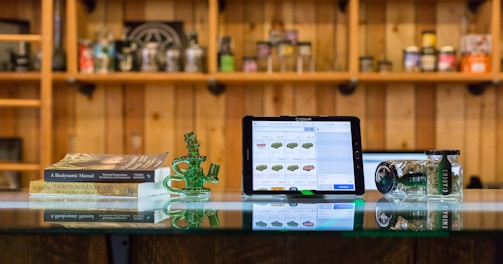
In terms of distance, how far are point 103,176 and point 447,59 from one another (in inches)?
80.3

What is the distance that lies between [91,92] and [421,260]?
8.07ft

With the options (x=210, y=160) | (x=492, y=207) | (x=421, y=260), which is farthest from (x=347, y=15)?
(x=421, y=260)

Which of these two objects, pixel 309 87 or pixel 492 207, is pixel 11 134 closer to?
pixel 309 87

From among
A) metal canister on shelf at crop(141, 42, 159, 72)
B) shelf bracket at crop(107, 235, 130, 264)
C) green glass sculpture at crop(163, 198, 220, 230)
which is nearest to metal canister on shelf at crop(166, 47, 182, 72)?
metal canister on shelf at crop(141, 42, 159, 72)

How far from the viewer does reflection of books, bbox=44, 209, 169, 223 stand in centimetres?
114

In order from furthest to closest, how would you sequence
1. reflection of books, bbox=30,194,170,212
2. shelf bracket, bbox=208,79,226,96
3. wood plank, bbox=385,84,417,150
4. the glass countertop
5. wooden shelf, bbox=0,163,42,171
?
wood plank, bbox=385,84,417,150, shelf bracket, bbox=208,79,226,96, wooden shelf, bbox=0,163,42,171, reflection of books, bbox=30,194,170,212, the glass countertop

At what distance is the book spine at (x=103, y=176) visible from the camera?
149 centimetres

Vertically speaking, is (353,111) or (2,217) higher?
(353,111)

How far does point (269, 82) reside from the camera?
10.7 feet

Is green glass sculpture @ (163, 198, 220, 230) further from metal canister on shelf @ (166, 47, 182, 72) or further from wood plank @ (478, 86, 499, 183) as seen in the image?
wood plank @ (478, 86, 499, 183)

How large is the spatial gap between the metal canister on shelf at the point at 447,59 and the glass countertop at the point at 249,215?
1.68 m

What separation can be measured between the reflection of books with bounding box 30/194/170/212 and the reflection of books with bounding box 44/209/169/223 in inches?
1.8

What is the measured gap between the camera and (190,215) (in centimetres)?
121

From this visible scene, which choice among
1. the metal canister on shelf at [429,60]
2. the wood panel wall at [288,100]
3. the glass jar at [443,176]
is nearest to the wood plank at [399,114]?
the wood panel wall at [288,100]
